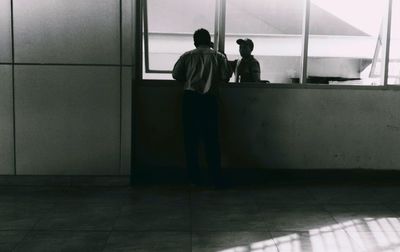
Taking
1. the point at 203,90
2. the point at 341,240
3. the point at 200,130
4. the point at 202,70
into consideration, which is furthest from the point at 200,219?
the point at 202,70

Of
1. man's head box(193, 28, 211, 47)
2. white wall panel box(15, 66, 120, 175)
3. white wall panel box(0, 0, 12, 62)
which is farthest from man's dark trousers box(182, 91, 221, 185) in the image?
white wall panel box(0, 0, 12, 62)

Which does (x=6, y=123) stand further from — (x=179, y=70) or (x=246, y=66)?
(x=246, y=66)

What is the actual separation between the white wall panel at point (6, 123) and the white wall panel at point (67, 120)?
0.08 m

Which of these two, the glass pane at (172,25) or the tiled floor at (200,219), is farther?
the glass pane at (172,25)

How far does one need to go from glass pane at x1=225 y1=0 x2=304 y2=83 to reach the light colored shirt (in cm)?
71

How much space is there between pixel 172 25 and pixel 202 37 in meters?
0.75

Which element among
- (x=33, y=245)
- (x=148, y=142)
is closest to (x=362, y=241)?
(x=33, y=245)

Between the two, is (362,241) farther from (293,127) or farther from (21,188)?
(21,188)

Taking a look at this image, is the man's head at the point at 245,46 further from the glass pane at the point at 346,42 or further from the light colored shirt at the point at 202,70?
the glass pane at the point at 346,42

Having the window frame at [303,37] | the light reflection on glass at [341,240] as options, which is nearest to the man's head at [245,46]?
the window frame at [303,37]

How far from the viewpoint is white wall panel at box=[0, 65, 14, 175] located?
645cm

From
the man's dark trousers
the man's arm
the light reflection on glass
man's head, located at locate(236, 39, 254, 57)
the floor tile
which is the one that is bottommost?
the floor tile

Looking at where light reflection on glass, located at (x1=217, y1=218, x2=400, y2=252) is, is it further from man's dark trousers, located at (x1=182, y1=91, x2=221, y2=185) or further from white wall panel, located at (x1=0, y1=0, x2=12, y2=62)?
white wall panel, located at (x1=0, y1=0, x2=12, y2=62)

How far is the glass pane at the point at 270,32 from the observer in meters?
7.16
